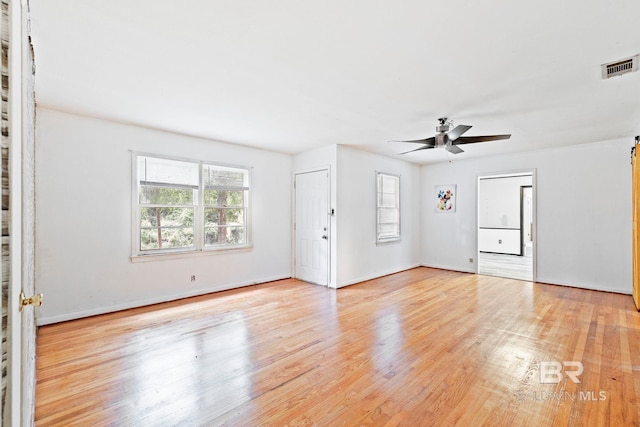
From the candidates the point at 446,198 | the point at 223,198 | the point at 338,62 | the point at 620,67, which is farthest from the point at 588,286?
the point at 223,198

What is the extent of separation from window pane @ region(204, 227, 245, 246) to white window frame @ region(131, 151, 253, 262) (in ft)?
0.20

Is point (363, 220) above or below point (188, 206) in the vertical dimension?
below

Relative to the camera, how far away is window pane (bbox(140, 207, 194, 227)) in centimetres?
430

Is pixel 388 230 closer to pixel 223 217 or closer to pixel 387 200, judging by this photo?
pixel 387 200

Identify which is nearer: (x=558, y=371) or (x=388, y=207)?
(x=558, y=371)

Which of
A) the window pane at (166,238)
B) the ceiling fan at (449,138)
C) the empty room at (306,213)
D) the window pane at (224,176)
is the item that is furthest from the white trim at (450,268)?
the window pane at (166,238)

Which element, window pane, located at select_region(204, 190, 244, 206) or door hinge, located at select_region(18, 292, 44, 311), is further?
window pane, located at select_region(204, 190, 244, 206)

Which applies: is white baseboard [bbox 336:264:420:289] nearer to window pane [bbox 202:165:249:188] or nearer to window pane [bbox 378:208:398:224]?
window pane [bbox 378:208:398:224]

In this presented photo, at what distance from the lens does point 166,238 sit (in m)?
4.50

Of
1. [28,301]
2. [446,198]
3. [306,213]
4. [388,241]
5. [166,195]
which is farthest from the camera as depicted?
[446,198]

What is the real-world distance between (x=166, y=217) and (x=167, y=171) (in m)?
0.70

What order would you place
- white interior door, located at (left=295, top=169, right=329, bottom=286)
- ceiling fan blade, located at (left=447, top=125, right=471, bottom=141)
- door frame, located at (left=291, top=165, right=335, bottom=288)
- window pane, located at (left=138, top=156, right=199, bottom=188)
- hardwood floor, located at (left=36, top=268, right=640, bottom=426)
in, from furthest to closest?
white interior door, located at (left=295, top=169, right=329, bottom=286) < door frame, located at (left=291, top=165, right=335, bottom=288) < window pane, located at (left=138, top=156, right=199, bottom=188) < ceiling fan blade, located at (left=447, top=125, right=471, bottom=141) < hardwood floor, located at (left=36, top=268, right=640, bottom=426)

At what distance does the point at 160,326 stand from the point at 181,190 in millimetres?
2071

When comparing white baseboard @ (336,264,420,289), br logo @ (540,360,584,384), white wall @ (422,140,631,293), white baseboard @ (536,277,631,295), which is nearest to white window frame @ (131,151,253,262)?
white baseboard @ (336,264,420,289)
